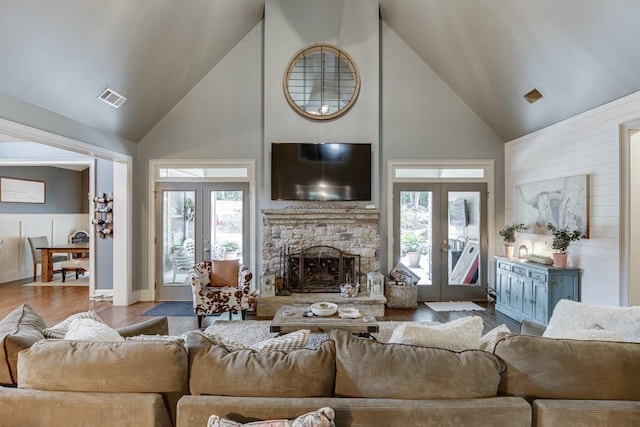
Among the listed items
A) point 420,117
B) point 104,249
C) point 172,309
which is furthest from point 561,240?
point 104,249

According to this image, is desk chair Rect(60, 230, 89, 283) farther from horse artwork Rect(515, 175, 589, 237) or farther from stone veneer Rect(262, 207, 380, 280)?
horse artwork Rect(515, 175, 589, 237)

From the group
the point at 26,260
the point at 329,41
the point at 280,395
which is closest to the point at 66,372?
the point at 280,395

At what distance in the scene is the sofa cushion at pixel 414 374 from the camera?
135 centimetres

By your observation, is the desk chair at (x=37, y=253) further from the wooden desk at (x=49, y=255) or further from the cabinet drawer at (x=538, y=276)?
the cabinet drawer at (x=538, y=276)

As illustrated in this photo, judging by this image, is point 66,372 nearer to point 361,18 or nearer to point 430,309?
point 430,309

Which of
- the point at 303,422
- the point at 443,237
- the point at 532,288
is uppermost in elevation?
the point at 443,237

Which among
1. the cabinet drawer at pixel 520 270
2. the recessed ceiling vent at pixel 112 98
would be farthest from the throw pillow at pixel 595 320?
the recessed ceiling vent at pixel 112 98

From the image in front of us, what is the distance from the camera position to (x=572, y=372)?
1386mm

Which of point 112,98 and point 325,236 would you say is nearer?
point 112,98

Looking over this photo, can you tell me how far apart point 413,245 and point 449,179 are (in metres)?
1.26

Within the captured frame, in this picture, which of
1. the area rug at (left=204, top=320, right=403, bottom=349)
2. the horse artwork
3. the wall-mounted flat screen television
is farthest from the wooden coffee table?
the horse artwork

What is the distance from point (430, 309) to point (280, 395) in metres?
4.34

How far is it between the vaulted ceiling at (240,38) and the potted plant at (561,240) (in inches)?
56.5

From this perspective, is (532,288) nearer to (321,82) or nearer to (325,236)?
(325,236)
